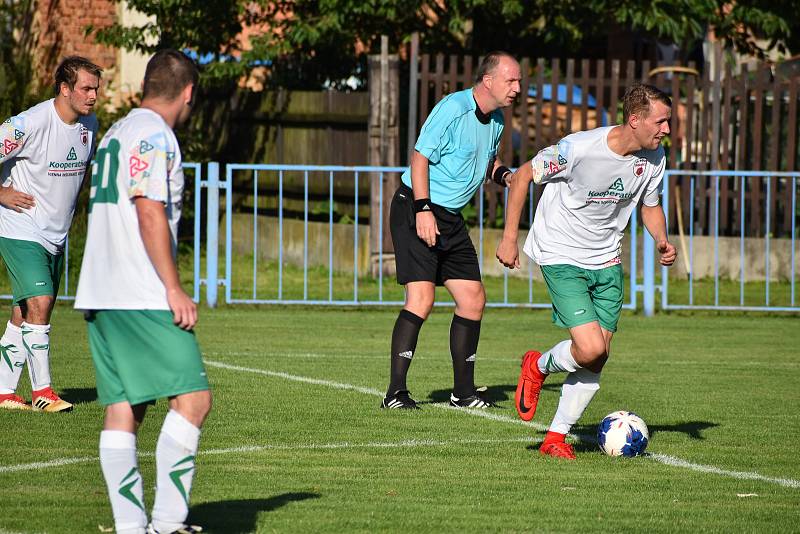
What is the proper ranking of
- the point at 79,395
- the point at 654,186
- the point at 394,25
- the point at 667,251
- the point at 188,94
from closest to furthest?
the point at 188,94 < the point at 654,186 < the point at 667,251 < the point at 79,395 < the point at 394,25

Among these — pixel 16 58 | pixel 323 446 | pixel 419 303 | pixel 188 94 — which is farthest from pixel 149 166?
pixel 16 58

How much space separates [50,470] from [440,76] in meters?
10.9

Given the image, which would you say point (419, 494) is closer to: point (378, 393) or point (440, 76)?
point (378, 393)

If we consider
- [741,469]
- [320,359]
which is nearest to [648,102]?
[741,469]

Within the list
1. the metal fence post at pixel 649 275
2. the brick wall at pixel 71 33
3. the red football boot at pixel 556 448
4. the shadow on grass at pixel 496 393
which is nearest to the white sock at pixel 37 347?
the shadow on grass at pixel 496 393

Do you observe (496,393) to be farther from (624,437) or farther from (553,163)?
(553,163)

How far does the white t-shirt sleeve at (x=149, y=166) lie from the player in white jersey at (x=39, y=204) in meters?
3.26

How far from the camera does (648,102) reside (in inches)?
270

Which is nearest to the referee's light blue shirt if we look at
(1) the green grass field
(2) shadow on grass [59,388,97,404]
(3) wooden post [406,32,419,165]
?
(1) the green grass field

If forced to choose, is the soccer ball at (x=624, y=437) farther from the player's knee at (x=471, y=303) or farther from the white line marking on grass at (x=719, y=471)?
the player's knee at (x=471, y=303)

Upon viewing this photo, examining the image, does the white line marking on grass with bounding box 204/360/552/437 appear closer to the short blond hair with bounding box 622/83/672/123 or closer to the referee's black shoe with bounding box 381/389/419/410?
the referee's black shoe with bounding box 381/389/419/410

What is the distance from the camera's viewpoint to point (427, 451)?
7.20 m

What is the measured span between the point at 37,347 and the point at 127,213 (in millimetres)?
3579

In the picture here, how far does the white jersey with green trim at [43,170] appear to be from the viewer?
8078 mm
